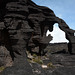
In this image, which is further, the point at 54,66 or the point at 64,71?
the point at 54,66

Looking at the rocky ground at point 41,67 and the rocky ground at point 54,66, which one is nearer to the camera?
the rocky ground at point 41,67

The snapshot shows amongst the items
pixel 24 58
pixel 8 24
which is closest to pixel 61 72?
pixel 24 58

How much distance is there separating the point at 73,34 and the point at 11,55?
386 inches

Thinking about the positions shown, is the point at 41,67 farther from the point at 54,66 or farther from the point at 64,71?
the point at 64,71

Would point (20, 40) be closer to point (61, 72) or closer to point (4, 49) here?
point (4, 49)

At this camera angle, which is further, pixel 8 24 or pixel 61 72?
pixel 8 24

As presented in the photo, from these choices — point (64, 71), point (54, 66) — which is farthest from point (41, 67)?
point (64, 71)

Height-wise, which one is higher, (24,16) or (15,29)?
(24,16)

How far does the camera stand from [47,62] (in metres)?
16.6

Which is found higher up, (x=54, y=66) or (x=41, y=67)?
(x=41, y=67)

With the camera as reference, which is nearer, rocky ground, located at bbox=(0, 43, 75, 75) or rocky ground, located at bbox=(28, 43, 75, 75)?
rocky ground, located at bbox=(0, 43, 75, 75)

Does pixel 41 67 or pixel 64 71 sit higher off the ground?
pixel 41 67

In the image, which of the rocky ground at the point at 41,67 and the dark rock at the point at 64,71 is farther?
the dark rock at the point at 64,71

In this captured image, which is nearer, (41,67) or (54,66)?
(41,67)
